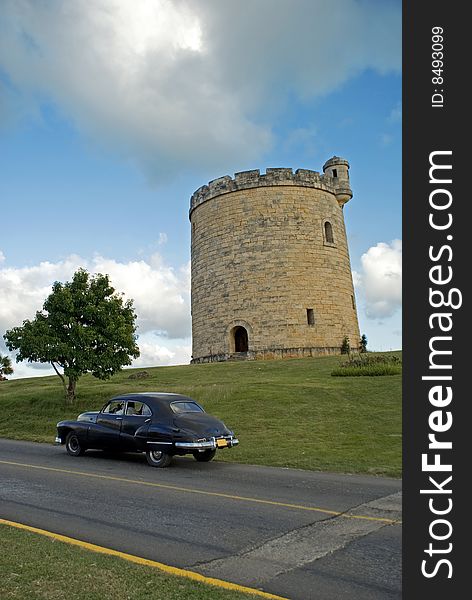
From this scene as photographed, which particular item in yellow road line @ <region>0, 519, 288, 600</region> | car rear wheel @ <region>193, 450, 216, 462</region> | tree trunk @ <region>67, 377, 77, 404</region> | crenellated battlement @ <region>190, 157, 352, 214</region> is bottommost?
car rear wheel @ <region>193, 450, 216, 462</region>

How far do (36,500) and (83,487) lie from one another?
3.49ft

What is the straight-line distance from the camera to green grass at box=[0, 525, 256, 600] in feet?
14.9

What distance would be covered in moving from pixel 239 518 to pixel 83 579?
2.74 m

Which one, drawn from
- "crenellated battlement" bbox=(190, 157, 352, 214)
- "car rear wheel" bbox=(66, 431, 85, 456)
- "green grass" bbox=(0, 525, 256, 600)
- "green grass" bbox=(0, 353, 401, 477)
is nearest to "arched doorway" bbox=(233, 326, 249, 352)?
"green grass" bbox=(0, 353, 401, 477)

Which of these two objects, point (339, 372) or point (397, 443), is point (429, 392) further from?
point (339, 372)

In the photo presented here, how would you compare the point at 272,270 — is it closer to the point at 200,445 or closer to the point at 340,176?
the point at 340,176

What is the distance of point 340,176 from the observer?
4019 cm

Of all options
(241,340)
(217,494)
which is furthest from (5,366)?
(217,494)

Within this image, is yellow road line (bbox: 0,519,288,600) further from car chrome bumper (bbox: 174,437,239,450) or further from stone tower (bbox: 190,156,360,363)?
stone tower (bbox: 190,156,360,363)

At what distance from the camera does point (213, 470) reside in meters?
11.2

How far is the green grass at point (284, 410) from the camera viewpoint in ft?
41.4

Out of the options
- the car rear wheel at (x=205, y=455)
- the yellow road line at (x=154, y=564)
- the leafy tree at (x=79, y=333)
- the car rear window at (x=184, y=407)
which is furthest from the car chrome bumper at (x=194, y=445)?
the leafy tree at (x=79, y=333)

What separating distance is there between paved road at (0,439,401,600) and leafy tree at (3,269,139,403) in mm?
9664

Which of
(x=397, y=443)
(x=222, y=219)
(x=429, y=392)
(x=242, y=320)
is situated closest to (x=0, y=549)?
(x=429, y=392)
